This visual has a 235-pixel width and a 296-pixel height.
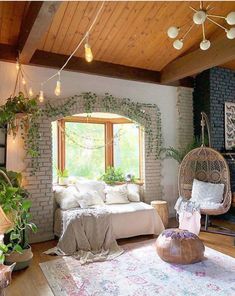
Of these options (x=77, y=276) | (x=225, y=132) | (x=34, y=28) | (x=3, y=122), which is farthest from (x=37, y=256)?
(x=225, y=132)

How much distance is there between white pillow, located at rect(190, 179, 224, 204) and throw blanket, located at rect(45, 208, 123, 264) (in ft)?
5.68

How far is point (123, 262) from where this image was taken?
3.25 metres

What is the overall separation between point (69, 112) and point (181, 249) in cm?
278

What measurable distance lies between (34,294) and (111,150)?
149 inches

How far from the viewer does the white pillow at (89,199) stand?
424cm

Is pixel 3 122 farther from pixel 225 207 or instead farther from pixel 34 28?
pixel 225 207

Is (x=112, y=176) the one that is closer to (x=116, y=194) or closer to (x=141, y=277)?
(x=116, y=194)

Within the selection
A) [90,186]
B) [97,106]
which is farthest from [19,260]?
[97,106]

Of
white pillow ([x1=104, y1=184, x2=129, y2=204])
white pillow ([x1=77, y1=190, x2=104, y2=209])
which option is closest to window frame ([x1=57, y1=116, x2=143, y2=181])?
white pillow ([x1=104, y1=184, x2=129, y2=204])

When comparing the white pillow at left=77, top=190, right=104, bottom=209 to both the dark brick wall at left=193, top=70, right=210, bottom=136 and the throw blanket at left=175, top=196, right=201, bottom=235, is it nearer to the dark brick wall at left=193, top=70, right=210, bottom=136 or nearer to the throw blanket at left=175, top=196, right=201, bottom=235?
the throw blanket at left=175, top=196, right=201, bottom=235

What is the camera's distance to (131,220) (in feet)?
13.4

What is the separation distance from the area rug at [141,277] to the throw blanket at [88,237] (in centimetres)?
19

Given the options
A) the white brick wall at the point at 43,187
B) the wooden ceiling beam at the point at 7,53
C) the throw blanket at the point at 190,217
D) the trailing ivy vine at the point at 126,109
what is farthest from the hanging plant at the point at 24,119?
the throw blanket at the point at 190,217

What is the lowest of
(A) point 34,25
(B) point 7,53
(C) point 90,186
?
(C) point 90,186
